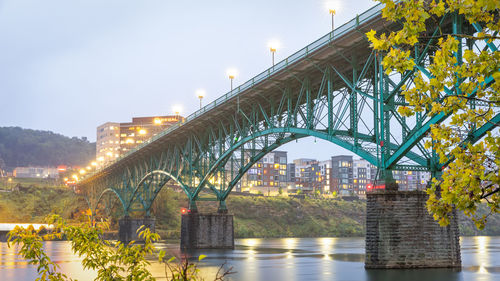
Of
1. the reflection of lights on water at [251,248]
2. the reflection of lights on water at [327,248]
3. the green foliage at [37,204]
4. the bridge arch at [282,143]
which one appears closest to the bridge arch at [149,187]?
the bridge arch at [282,143]

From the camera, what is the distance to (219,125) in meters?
64.6

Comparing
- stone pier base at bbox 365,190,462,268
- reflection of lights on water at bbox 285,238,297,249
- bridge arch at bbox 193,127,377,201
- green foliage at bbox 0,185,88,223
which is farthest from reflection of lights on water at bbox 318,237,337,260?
green foliage at bbox 0,185,88,223

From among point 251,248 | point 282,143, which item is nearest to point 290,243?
point 251,248

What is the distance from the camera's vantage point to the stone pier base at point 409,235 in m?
31.9

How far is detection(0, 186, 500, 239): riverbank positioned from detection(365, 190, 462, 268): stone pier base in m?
88.7

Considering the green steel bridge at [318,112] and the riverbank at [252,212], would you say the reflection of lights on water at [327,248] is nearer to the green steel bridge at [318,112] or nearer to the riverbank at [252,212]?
the green steel bridge at [318,112]

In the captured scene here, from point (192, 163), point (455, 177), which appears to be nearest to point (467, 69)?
point (455, 177)

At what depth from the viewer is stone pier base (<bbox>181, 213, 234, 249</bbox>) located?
223 feet

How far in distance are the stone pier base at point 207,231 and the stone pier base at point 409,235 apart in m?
37.6

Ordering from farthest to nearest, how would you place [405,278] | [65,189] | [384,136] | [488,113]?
[65,189] → [384,136] → [405,278] → [488,113]

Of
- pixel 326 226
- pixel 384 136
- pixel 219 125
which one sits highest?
pixel 219 125

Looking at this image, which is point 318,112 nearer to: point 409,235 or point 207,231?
point 409,235

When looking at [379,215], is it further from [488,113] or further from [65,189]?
[65,189]

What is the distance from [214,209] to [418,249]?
10153 cm
